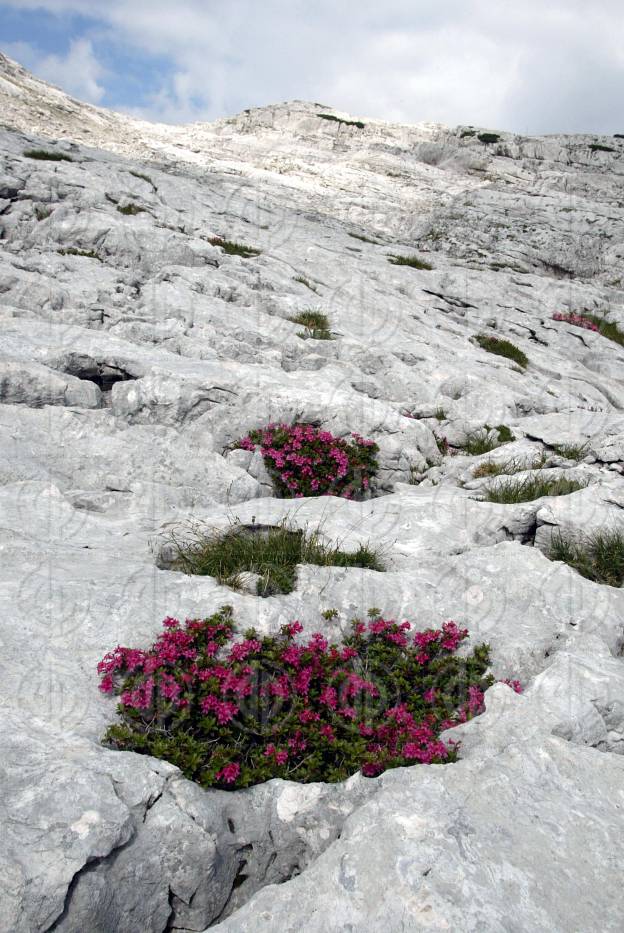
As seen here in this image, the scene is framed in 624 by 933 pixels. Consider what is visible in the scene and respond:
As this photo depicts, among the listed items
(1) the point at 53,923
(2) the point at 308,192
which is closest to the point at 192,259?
(1) the point at 53,923

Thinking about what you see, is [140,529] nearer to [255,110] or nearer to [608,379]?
[608,379]

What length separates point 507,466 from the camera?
1055 centimetres

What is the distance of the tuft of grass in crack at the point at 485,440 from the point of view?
39.7 feet

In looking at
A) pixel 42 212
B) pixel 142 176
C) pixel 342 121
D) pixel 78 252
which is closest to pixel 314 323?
pixel 78 252

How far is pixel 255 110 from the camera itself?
58.5 meters

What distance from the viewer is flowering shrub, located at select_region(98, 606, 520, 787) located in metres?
4.59

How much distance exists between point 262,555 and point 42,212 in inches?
678

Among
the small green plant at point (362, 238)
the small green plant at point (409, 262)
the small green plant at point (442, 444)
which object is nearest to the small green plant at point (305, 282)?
the small green plant at point (409, 262)

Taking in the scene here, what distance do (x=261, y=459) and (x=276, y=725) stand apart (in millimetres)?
5687

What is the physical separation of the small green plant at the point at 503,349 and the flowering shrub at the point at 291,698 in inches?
587

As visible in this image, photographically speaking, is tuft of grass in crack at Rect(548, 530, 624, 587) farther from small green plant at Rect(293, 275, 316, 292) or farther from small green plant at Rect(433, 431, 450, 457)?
small green plant at Rect(293, 275, 316, 292)

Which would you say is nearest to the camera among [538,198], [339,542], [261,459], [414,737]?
[414,737]

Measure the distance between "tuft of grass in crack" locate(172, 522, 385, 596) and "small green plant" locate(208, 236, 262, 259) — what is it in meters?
15.1

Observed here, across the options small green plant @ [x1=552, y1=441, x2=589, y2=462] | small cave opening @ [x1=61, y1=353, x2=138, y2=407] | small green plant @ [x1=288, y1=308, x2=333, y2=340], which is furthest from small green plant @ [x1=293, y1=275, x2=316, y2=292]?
small green plant @ [x1=552, y1=441, x2=589, y2=462]
